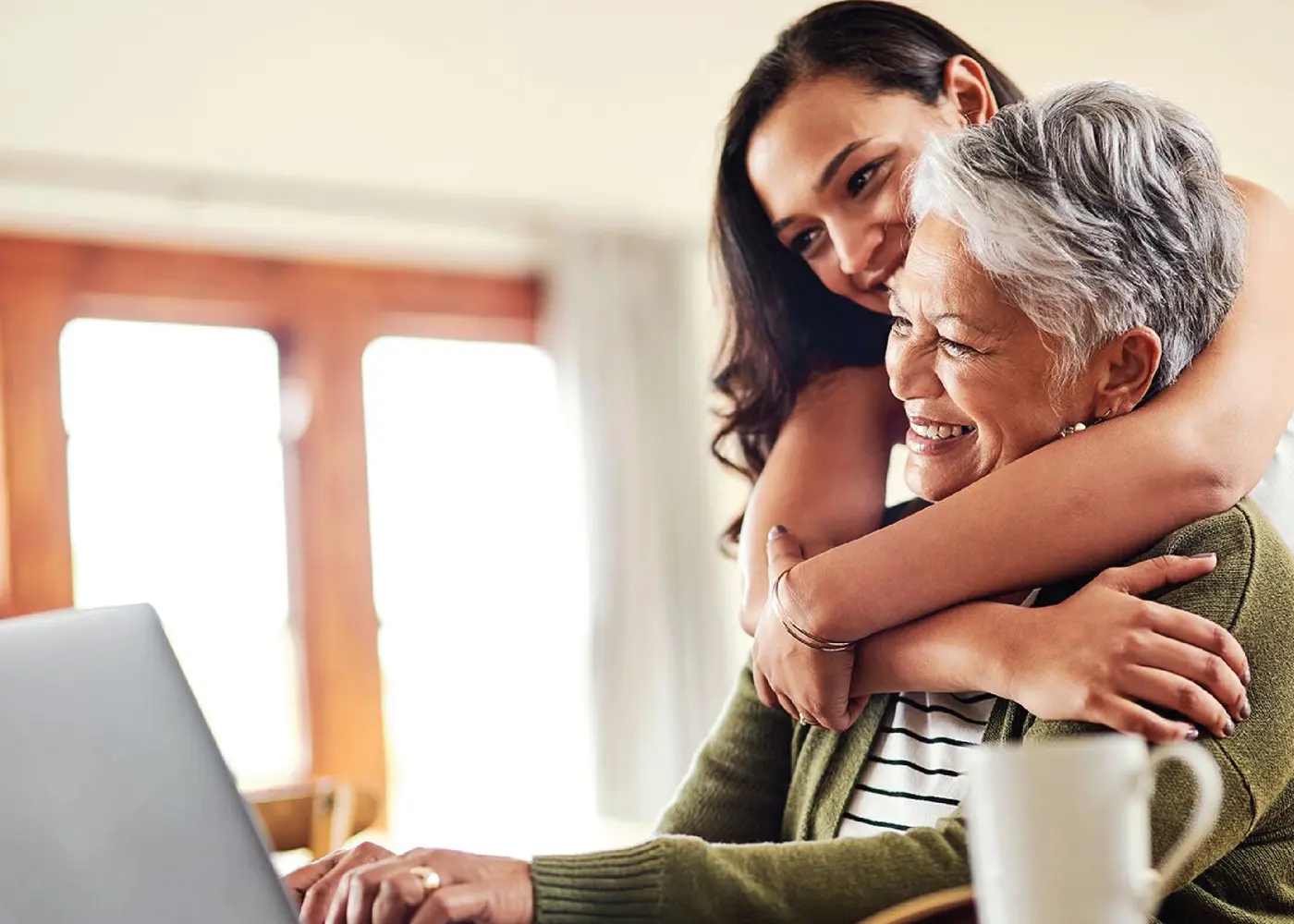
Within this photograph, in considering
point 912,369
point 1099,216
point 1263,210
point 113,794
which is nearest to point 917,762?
point 912,369

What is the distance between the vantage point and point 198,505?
15.4ft

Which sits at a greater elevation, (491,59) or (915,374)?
(491,59)

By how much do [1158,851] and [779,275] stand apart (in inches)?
36.8

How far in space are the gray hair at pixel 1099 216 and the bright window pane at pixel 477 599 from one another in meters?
4.06

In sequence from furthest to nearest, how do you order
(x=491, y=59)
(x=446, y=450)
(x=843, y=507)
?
(x=446, y=450) < (x=491, y=59) < (x=843, y=507)

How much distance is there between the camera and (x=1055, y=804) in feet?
2.00

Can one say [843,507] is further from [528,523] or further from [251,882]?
[528,523]

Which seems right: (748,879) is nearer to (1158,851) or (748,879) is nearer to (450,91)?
(1158,851)

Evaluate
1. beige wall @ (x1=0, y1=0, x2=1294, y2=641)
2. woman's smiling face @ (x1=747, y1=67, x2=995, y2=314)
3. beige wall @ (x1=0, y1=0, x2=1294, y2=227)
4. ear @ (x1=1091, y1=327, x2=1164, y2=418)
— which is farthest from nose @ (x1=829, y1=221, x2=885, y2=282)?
beige wall @ (x1=0, y1=0, x2=1294, y2=227)

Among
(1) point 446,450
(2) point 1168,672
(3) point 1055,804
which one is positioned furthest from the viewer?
(1) point 446,450

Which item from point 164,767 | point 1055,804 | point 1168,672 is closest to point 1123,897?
point 1055,804

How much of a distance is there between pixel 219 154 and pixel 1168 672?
4.07 metres

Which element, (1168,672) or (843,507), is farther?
(843,507)

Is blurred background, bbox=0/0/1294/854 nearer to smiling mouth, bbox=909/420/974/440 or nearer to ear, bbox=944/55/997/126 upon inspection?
ear, bbox=944/55/997/126
